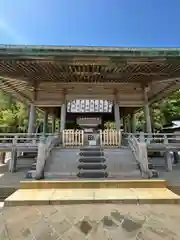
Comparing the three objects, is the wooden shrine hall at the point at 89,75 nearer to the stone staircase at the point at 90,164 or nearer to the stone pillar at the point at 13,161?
the stone pillar at the point at 13,161

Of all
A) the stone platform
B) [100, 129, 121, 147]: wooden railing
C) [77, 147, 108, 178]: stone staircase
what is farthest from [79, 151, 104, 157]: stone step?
the stone platform

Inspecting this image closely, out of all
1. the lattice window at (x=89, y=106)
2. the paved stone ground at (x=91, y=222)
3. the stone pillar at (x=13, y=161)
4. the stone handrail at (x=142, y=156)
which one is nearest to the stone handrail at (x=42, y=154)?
the stone pillar at (x=13, y=161)

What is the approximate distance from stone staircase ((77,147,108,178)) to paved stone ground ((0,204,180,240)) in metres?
4.52

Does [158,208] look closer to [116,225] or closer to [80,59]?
[116,225]

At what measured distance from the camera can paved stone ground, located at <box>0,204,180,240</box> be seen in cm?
275

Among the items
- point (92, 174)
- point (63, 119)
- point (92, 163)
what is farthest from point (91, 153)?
point (63, 119)

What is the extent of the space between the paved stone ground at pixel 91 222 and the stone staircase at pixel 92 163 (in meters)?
4.52

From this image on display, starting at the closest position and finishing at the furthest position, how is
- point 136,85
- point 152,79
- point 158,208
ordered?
point 158,208 → point 152,79 → point 136,85

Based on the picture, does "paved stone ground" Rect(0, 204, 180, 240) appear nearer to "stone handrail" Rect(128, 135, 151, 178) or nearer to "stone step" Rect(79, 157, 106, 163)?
"stone handrail" Rect(128, 135, 151, 178)

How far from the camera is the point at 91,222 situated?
3.12m

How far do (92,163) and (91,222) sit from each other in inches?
229

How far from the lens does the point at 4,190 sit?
22.8ft

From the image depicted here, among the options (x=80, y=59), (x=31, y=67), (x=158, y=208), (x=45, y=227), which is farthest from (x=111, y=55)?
(x=45, y=227)

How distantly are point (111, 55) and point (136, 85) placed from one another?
18.6 ft
